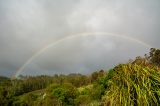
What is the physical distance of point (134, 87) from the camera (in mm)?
9461

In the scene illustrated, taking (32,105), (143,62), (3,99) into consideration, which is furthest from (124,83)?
(32,105)

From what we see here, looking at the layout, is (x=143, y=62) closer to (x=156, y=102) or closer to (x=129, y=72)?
(x=129, y=72)

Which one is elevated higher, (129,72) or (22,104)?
(22,104)

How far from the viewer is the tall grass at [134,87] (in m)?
9.11

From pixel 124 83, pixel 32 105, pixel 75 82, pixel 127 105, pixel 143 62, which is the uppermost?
pixel 75 82

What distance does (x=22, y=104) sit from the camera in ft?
281

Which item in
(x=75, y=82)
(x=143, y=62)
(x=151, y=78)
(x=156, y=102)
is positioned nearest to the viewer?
(x=156, y=102)

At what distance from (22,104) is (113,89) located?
7858 cm

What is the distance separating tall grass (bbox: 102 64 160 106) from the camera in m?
9.11

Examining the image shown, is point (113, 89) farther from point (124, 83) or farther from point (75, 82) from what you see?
point (75, 82)

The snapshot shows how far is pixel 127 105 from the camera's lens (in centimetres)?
911

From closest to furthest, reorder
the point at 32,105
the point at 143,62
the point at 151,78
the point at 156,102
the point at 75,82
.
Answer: the point at 156,102, the point at 151,78, the point at 143,62, the point at 32,105, the point at 75,82

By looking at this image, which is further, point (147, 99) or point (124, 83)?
point (124, 83)

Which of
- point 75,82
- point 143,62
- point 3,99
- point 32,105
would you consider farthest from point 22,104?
point 75,82
